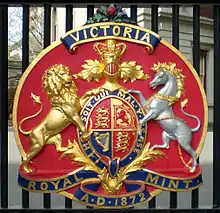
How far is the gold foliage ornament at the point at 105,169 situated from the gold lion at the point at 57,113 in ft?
0.22

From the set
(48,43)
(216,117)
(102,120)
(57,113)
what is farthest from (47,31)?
(216,117)

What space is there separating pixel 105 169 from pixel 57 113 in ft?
1.47

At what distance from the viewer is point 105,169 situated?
9.04ft

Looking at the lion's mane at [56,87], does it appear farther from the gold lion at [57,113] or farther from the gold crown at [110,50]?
the gold crown at [110,50]

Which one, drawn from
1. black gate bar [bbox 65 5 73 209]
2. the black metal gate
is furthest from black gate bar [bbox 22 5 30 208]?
black gate bar [bbox 65 5 73 209]

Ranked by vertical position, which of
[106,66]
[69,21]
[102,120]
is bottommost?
[102,120]

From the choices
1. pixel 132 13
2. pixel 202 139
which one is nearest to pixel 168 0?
pixel 132 13

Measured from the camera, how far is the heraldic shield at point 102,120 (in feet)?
9.00

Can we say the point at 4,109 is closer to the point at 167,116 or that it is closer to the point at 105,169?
the point at 105,169

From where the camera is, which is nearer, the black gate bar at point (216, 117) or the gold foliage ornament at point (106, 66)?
the gold foliage ornament at point (106, 66)

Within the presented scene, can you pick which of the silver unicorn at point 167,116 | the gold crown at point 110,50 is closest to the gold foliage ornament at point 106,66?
the gold crown at point 110,50

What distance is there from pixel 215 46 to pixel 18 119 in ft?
4.33

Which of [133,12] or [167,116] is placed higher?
[133,12]

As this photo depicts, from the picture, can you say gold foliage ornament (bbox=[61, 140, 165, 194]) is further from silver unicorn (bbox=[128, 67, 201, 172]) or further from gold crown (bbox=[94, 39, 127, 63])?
gold crown (bbox=[94, 39, 127, 63])
